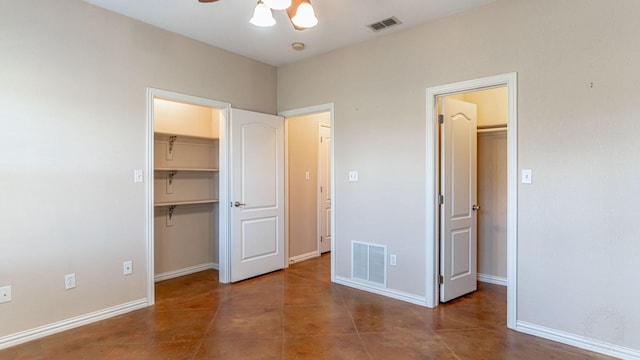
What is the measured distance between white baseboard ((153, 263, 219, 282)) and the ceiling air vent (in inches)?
143

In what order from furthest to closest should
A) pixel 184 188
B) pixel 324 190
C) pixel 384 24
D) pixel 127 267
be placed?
pixel 324 190, pixel 184 188, pixel 384 24, pixel 127 267

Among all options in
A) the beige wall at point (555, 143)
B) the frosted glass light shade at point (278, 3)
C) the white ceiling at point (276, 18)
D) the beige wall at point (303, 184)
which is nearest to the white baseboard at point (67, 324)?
the beige wall at point (303, 184)

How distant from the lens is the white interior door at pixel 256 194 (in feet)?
13.6

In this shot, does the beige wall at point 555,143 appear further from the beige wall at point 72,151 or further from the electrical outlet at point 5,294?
the electrical outlet at point 5,294

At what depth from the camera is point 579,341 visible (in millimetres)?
2562

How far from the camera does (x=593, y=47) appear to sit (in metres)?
2.50

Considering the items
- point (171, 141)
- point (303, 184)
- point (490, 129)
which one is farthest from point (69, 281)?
point (490, 129)

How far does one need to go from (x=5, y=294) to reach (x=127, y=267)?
867 mm

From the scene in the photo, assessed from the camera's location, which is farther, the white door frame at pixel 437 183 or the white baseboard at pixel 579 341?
the white door frame at pixel 437 183

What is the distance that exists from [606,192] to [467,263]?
1544 millimetres

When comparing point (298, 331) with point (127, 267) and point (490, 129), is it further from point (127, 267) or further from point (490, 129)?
point (490, 129)

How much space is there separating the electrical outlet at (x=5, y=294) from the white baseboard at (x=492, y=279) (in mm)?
4561

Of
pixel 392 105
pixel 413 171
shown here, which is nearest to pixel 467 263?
pixel 413 171

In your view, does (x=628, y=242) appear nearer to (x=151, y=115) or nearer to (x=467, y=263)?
(x=467, y=263)
